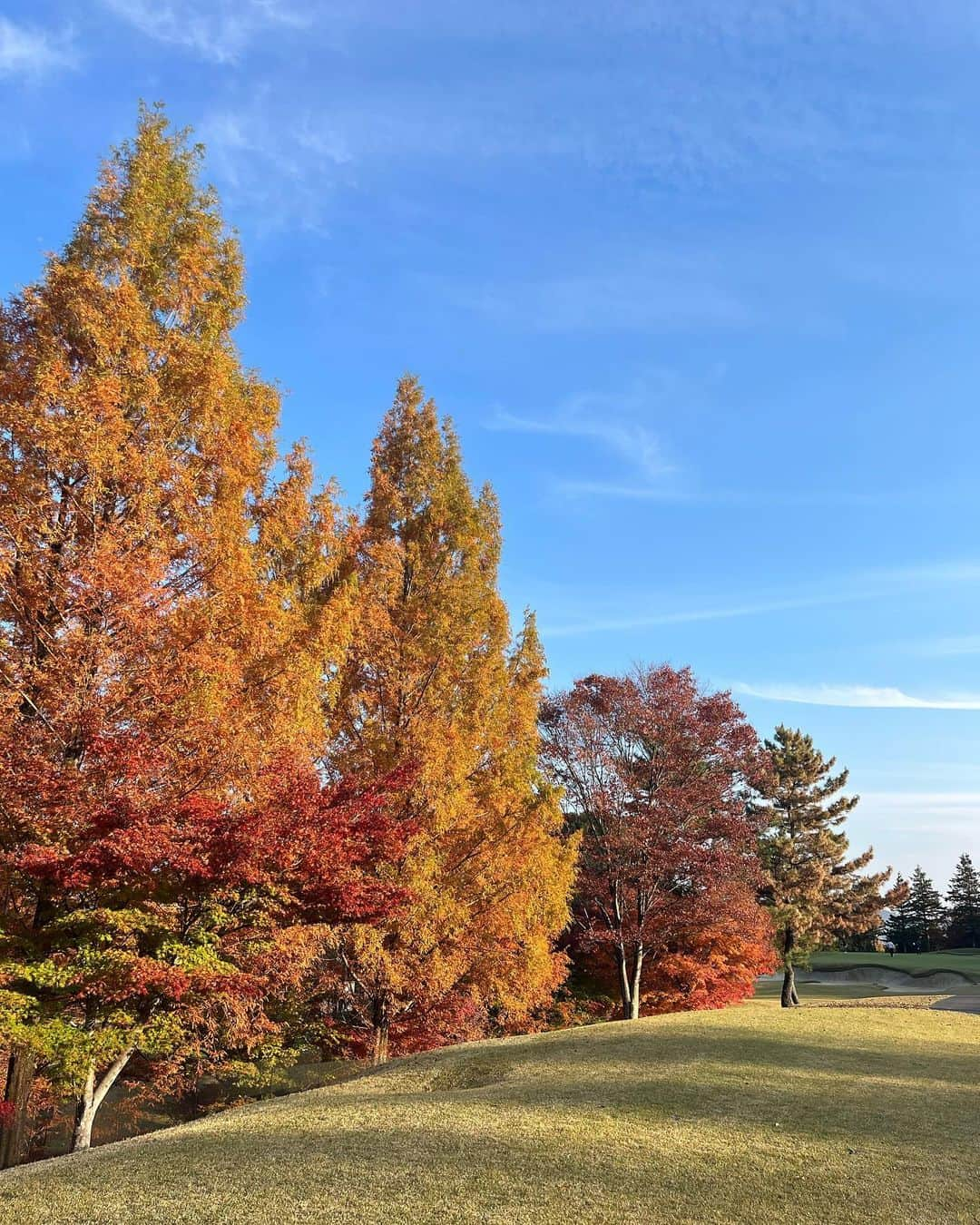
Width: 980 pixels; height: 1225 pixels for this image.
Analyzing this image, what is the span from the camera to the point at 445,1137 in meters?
7.52

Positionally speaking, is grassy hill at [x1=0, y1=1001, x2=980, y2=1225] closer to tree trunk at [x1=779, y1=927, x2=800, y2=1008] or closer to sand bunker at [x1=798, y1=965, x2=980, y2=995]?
tree trunk at [x1=779, y1=927, x2=800, y2=1008]

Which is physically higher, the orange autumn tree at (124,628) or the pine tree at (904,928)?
the orange autumn tree at (124,628)

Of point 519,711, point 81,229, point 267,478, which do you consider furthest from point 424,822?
point 81,229

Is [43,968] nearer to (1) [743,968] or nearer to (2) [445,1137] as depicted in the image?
(2) [445,1137]

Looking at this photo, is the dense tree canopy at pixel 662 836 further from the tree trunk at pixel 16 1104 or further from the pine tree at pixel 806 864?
the tree trunk at pixel 16 1104

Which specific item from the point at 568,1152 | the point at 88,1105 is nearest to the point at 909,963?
the point at 568,1152

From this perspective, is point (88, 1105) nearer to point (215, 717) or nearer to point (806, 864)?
point (215, 717)

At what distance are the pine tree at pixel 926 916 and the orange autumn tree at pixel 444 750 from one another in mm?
73149

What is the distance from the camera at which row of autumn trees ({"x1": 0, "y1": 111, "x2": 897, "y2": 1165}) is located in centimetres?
883

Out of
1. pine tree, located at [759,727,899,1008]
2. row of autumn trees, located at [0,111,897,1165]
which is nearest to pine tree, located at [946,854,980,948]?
→ pine tree, located at [759,727,899,1008]

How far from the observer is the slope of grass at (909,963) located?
43.3 metres

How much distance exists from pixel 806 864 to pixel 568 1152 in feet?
81.3

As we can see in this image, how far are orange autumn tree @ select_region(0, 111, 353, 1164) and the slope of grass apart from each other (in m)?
44.8

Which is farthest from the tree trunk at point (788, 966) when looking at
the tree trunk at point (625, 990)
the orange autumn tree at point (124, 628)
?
the orange autumn tree at point (124, 628)
